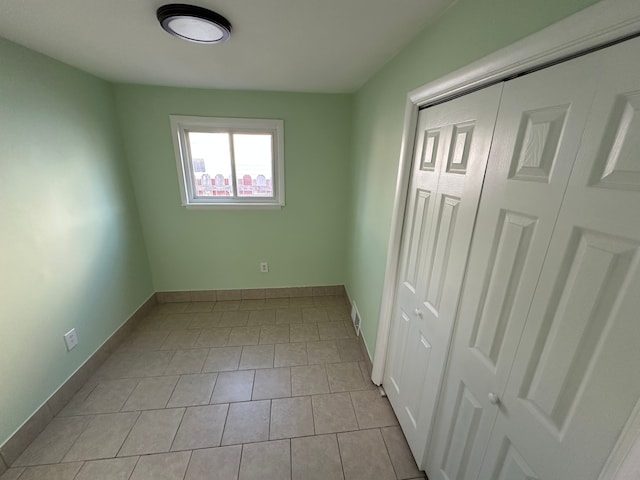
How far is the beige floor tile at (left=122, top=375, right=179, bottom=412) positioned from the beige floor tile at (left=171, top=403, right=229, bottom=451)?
0.25 m

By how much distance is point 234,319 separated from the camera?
105 inches

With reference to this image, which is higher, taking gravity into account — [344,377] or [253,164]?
[253,164]

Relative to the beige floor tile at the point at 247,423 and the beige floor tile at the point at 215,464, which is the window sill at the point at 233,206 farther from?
the beige floor tile at the point at 215,464

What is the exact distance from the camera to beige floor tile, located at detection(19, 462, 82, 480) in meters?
1.31

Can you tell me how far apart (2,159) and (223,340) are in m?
1.91

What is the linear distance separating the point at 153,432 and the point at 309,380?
3.42 ft

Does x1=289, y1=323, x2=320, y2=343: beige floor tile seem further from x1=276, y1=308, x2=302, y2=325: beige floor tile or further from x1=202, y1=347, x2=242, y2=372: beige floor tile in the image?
x1=202, y1=347, x2=242, y2=372: beige floor tile

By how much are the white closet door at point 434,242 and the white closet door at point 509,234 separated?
0.21 ft

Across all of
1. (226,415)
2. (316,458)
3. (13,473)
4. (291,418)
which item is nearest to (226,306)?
(226,415)

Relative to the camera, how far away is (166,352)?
7.20ft

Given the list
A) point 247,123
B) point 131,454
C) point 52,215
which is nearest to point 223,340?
point 131,454

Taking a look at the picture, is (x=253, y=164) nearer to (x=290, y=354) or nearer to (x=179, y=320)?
(x=179, y=320)

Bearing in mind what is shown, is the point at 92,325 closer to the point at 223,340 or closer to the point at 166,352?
the point at 166,352

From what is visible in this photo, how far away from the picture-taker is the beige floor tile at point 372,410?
5.34 feet
